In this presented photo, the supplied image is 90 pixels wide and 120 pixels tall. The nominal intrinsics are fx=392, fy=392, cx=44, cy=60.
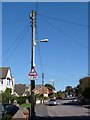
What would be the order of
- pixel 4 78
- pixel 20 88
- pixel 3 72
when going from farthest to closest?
pixel 20 88 → pixel 3 72 → pixel 4 78

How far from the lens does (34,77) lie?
2142 centimetres

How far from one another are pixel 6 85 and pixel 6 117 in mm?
60401

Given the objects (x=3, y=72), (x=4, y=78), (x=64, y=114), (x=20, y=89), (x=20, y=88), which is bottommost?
(x=64, y=114)

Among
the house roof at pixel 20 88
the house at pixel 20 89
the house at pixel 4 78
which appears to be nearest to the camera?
the house at pixel 4 78

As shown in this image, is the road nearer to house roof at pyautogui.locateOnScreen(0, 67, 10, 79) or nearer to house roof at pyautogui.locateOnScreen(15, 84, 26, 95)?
house roof at pyautogui.locateOnScreen(0, 67, 10, 79)

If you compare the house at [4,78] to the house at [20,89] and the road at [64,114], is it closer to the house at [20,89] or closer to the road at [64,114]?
the road at [64,114]

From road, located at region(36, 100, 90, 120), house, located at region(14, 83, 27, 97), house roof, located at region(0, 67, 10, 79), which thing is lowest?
road, located at region(36, 100, 90, 120)

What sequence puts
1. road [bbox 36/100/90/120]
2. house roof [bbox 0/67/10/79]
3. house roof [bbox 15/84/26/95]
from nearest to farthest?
road [bbox 36/100/90/120], house roof [bbox 0/67/10/79], house roof [bbox 15/84/26/95]

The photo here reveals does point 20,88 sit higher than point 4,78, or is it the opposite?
point 4,78

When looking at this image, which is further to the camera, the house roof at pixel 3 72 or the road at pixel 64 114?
the house roof at pixel 3 72

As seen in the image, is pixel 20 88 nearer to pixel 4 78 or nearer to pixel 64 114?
pixel 4 78

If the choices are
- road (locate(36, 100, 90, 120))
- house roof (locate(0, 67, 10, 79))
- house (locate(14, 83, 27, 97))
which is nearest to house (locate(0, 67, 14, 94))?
house roof (locate(0, 67, 10, 79))

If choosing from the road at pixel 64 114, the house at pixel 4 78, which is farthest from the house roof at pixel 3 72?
the road at pixel 64 114

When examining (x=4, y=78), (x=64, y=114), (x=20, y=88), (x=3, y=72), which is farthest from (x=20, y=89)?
(x=64, y=114)
